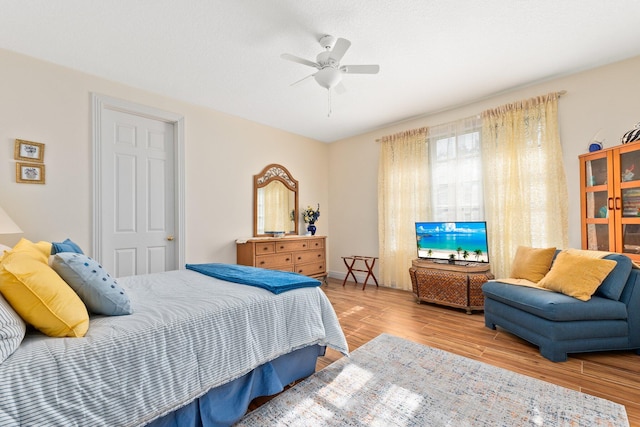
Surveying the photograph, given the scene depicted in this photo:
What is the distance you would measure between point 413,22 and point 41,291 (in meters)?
2.89

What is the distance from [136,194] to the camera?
3.42m

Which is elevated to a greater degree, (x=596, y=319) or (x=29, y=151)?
(x=29, y=151)

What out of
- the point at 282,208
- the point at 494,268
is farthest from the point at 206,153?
the point at 494,268

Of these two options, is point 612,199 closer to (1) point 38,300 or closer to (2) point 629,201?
(2) point 629,201

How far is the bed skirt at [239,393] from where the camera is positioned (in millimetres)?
1408

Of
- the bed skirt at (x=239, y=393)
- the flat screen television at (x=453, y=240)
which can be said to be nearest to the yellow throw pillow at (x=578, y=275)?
the flat screen television at (x=453, y=240)

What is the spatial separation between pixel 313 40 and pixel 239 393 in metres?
2.74

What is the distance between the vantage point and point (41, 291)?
119cm

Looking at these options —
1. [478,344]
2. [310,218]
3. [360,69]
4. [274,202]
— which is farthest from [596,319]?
[274,202]

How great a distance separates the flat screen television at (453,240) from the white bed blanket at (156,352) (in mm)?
2410

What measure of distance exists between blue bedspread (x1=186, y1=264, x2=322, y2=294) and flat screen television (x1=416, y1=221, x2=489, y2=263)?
7.89 feet

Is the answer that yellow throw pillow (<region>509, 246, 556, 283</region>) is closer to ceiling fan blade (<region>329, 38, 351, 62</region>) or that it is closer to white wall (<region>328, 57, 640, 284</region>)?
white wall (<region>328, 57, 640, 284</region>)

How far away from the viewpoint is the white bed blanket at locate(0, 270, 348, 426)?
991 millimetres

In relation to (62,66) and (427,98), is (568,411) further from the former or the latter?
(62,66)
